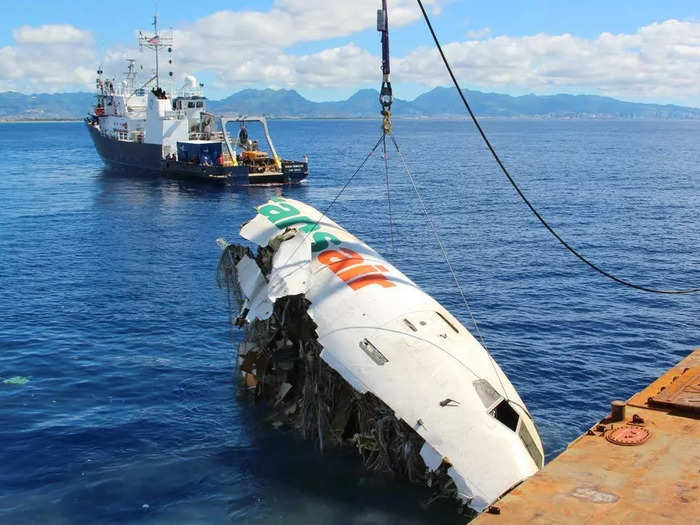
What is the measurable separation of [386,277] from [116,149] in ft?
399

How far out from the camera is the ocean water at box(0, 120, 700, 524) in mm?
26781

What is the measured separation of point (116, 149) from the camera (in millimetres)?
140250

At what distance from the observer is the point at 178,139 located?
128 m

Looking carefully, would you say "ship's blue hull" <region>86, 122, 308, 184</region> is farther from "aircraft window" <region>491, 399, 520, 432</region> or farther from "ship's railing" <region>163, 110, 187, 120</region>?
"aircraft window" <region>491, 399, 520, 432</region>

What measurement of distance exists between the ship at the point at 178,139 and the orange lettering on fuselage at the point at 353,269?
84.2m

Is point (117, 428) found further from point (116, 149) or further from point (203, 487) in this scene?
point (116, 149)

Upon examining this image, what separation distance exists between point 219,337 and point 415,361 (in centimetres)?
2226

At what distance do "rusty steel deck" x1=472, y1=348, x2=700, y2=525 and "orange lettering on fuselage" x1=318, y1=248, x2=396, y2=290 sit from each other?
13.1m

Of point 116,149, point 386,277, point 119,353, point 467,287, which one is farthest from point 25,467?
point 116,149

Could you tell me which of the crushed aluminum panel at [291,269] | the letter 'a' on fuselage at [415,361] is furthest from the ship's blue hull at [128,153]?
the letter 'a' on fuselage at [415,361]

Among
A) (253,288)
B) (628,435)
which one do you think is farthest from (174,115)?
(628,435)

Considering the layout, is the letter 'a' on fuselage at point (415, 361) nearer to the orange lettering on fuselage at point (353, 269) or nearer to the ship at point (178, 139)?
the orange lettering on fuselage at point (353, 269)

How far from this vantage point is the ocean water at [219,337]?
26.8m

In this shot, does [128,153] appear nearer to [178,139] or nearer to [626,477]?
[178,139]
